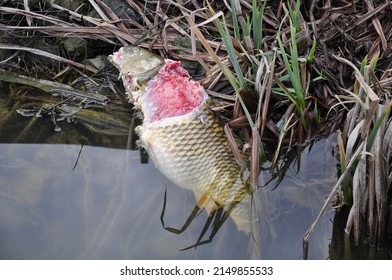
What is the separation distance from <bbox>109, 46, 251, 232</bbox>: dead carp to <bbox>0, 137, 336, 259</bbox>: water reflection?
0.31 feet

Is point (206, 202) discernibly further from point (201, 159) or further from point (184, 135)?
point (184, 135)

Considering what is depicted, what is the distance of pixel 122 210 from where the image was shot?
9.18 feet

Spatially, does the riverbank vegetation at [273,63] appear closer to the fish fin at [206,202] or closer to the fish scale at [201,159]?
the fish scale at [201,159]

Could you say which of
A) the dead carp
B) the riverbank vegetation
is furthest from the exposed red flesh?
the riverbank vegetation

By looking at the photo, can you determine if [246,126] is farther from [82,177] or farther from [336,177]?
[82,177]

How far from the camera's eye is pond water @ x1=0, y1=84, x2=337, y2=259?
2.62m

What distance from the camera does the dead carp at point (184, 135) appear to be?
2797mm

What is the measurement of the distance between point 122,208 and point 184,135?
48 cm

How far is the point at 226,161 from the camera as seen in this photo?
9.31 ft

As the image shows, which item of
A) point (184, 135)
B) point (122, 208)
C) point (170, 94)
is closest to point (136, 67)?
point (170, 94)

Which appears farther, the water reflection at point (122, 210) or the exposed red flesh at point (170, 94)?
the exposed red flesh at point (170, 94)

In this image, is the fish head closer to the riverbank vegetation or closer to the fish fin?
the riverbank vegetation

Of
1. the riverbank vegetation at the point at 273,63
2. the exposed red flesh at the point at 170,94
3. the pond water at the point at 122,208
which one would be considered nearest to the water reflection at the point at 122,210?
the pond water at the point at 122,208

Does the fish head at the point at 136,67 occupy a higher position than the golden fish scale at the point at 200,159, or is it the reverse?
the fish head at the point at 136,67
